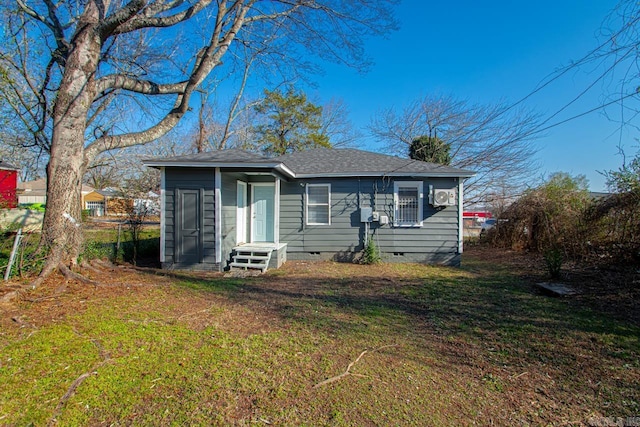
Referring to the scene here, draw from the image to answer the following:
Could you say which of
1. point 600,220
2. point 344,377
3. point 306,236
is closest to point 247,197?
point 306,236

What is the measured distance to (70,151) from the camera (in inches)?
220

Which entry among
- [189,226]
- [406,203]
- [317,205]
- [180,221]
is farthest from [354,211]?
[180,221]

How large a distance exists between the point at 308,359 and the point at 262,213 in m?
6.50

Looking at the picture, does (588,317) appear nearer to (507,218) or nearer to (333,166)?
(333,166)

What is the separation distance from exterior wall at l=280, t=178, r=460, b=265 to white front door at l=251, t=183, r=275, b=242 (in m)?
0.35

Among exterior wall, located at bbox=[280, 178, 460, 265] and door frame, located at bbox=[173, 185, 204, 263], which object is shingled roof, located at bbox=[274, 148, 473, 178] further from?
door frame, located at bbox=[173, 185, 204, 263]

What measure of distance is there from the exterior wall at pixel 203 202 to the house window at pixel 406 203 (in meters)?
5.03

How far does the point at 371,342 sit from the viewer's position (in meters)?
3.37

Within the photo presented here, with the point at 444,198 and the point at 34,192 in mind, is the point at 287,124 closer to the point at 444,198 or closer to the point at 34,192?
the point at 444,198

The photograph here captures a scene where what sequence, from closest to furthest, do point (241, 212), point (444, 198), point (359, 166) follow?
1. point (444, 198)
2. point (241, 212)
3. point (359, 166)

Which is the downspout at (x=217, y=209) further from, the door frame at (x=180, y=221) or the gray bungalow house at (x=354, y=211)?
the gray bungalow house at (x=354, y=211)

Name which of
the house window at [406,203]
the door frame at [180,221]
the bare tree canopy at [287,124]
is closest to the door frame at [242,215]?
the door frame at [180,221]

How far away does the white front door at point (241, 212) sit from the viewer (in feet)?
26.7

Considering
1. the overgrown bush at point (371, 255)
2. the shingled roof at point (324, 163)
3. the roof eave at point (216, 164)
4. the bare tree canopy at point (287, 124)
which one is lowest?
the overgrown bush at point (371, 255)
